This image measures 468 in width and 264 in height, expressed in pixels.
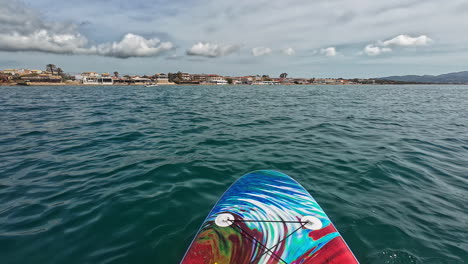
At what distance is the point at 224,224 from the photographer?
2.91 metres

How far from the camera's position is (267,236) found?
2.68 metres

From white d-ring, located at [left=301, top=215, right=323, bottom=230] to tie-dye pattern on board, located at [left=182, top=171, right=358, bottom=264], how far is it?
5cm

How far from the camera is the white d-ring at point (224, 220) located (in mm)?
2912

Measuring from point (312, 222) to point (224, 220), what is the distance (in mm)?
1298

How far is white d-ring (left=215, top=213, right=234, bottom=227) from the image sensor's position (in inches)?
115

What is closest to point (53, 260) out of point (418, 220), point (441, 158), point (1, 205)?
point (1, 205)

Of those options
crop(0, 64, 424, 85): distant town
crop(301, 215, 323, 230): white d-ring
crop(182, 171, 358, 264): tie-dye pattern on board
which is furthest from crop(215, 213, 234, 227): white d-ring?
crop(0, 64, 424, 85): distant town

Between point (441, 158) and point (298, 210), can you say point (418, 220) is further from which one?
point (441, 158)

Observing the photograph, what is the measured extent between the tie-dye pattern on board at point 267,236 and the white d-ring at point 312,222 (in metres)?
0.05

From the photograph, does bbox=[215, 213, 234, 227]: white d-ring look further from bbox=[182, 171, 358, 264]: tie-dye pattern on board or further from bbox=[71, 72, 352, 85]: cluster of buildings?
bbox=[71, 72, 352, 85]: cluster of buildings

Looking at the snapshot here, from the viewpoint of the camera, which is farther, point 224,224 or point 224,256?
point 224,224

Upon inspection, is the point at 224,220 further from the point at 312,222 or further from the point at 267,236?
the point at 312,222

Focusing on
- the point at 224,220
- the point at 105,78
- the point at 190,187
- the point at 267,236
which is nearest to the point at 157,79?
the point at 105,78

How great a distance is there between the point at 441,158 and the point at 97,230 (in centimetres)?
980
